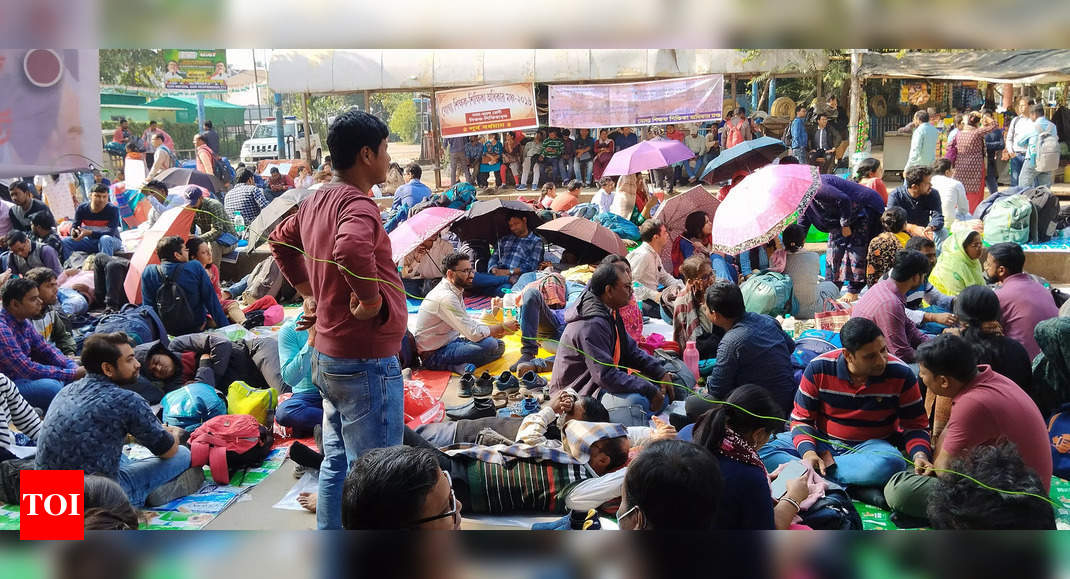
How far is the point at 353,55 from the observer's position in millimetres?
15625

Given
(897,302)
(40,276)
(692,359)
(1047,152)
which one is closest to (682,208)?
(692,359)

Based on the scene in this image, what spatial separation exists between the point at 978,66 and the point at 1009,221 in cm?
492

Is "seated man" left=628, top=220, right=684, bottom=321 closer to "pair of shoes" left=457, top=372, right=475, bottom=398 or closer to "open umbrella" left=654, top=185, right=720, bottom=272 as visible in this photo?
"open umbrella" left=654, top=185, right=720, bottom=272

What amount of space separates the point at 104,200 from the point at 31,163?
788 centimetres

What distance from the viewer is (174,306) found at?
236 inches

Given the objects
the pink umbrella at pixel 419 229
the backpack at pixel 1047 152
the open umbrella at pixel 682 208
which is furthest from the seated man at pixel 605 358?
the backpack at pixel 1047 152

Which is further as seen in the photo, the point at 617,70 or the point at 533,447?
the point at 617,70

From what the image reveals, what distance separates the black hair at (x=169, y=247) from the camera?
→ 233 inches

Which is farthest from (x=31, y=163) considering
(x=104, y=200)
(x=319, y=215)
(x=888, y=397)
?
(x=104, y=200)

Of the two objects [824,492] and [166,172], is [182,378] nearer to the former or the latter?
[824,492]

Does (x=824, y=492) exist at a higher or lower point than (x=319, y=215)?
lower

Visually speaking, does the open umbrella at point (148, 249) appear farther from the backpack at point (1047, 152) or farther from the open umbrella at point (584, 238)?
the backpack at point (1047, 152)

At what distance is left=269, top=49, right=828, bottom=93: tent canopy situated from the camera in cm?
1499

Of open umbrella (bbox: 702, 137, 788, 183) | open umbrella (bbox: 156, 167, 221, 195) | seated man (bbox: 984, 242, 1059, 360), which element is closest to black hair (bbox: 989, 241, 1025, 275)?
seated man (bbox: 984, 242, 1059, 360)
